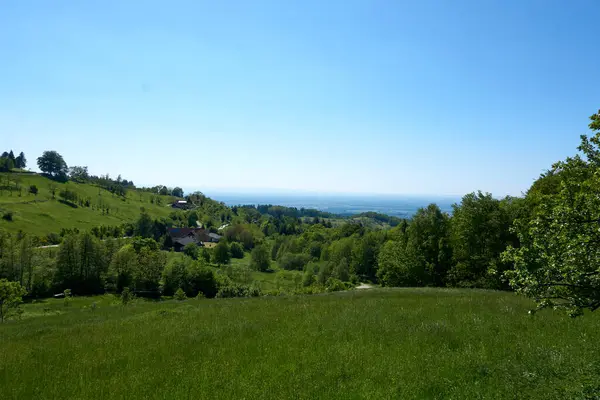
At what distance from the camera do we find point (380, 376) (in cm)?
1087

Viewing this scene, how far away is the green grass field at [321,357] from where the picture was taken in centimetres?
1011

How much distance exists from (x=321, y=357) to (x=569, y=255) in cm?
858

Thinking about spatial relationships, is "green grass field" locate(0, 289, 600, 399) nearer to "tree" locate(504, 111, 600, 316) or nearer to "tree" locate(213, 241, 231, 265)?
"tree" locate(504, 111, 600, 316)

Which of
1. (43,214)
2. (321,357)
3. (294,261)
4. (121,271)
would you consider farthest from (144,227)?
(321,357)

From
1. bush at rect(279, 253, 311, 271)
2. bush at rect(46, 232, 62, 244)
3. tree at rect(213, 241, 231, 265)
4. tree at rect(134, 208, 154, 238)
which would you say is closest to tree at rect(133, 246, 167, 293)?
bush at rect(46, 232, 62, 244)

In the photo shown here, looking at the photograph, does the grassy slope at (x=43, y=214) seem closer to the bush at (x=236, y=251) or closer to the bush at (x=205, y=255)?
the bush at (x=205, y=255)

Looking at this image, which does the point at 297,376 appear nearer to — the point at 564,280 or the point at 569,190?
the point at 564,280

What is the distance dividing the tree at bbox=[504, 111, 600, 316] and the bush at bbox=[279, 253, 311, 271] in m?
155

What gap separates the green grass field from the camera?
10109 millimetres

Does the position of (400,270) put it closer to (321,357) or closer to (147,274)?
(321,357)

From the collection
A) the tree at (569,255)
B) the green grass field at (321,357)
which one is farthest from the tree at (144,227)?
the tree at (569,255)

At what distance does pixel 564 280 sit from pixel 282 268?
158m

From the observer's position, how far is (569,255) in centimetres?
970

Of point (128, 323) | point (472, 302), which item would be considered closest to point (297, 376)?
point (128, 323)
